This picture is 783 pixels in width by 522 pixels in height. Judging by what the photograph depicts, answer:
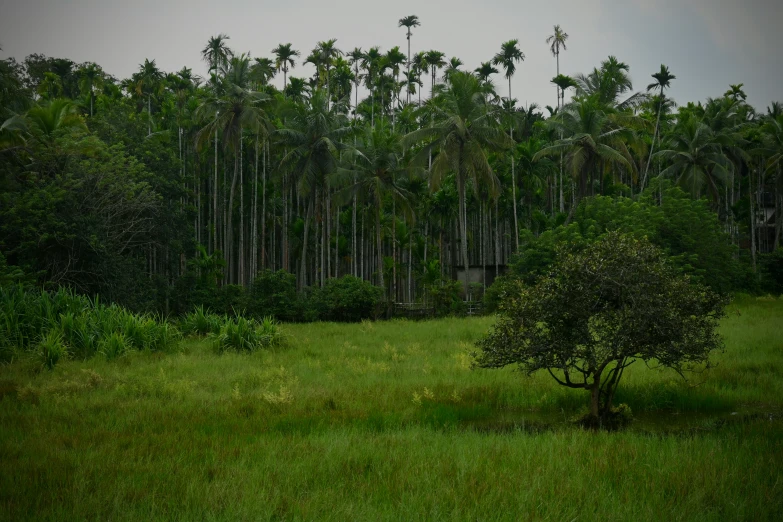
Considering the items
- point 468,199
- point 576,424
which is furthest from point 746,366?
point 468,199

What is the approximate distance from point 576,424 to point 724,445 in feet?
7.26

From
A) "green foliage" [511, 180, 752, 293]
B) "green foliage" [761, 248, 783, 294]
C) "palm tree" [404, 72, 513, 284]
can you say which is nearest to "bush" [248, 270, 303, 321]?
"palm tree" [404, 72, 513, 284]

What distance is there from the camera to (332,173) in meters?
34.9

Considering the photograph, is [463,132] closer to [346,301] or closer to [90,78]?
[346,301]

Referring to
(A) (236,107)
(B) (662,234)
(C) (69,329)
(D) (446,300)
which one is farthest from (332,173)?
(C) (69,329)

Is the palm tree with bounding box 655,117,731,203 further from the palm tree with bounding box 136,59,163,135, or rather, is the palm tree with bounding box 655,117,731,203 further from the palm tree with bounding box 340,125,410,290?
the palm tree with bounding box 136,59,163,135

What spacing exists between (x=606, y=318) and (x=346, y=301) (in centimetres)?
2168

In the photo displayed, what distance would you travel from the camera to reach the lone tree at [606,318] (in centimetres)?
856

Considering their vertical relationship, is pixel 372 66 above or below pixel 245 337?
above

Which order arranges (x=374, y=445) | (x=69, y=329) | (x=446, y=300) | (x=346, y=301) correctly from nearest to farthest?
(x=374, y=445), (x=69, y=329), (x=346, y=301), (x=446, y=300)

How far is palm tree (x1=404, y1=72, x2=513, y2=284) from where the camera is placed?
31.2m

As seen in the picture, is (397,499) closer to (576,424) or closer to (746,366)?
(576,424)

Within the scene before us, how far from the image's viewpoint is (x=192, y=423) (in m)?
8.39

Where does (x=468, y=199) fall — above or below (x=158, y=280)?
above
